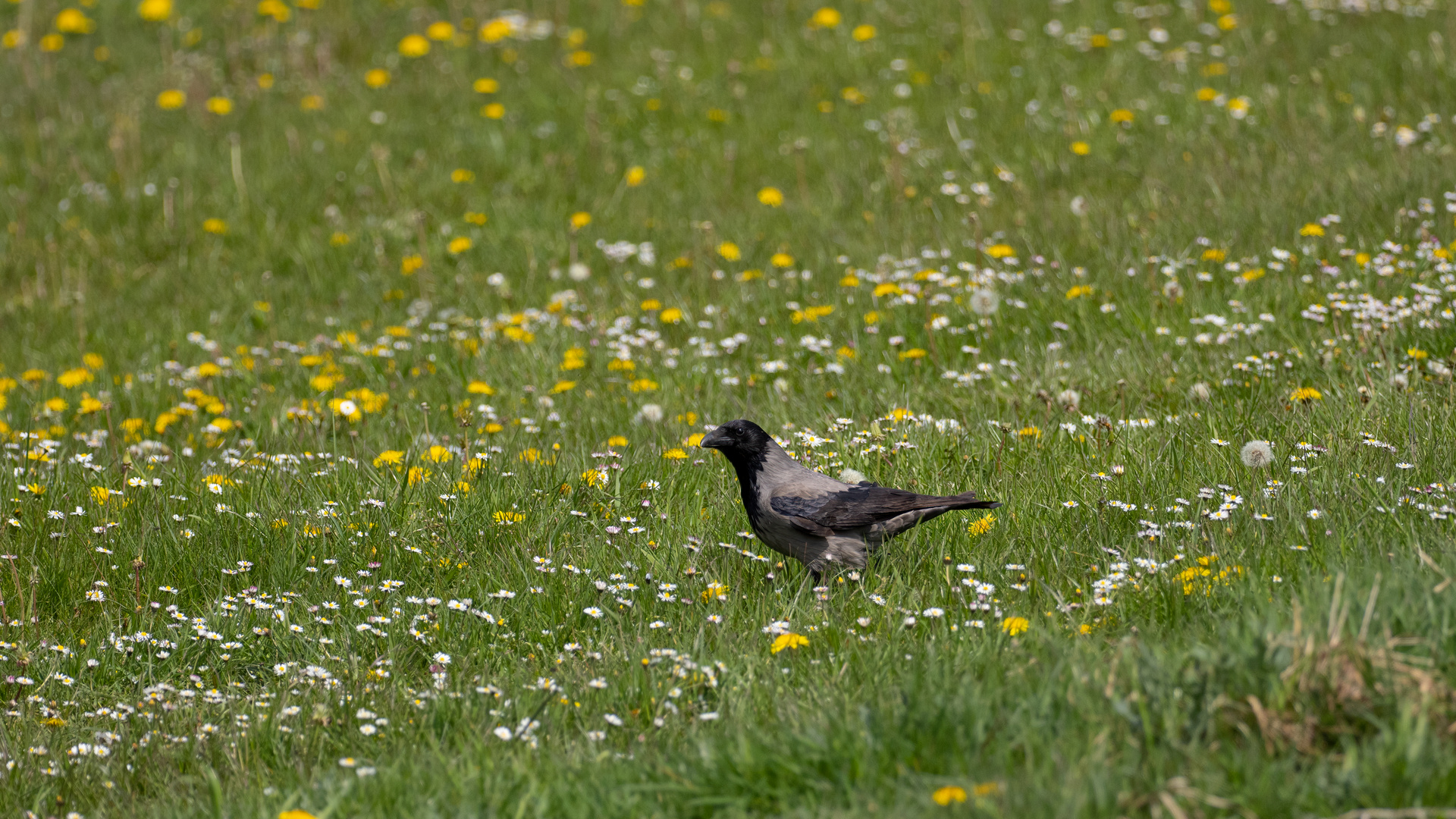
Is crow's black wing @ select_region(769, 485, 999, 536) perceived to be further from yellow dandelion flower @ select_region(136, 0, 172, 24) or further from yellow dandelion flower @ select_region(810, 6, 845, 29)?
yellow dandelion flower @ select_region(136, 0, 172, 24)

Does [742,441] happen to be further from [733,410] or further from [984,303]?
[984,303]

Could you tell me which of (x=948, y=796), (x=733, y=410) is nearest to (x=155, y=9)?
(x=733, y=410)

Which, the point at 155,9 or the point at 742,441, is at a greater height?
the point at 155,9

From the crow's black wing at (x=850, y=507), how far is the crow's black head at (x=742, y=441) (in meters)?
0.27

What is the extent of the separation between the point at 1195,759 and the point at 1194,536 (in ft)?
4.58

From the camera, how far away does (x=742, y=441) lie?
165 inches

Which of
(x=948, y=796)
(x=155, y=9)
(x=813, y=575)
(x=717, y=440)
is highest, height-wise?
(x=155, y=9)

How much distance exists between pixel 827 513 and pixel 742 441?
0.44m

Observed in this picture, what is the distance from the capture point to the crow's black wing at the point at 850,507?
3.91 m

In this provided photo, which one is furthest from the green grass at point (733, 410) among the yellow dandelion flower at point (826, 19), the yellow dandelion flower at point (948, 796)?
the yellow dandelion flower at point (826, 19)

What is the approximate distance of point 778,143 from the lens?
9625mm

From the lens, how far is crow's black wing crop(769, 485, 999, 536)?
12.8 feet

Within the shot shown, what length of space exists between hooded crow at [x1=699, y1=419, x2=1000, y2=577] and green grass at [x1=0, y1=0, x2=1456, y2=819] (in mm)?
134

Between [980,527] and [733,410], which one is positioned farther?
[733,410]
